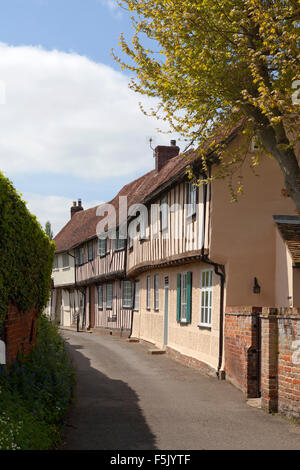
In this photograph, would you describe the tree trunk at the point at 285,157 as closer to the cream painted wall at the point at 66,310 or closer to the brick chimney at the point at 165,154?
the brick chimney at the point at 165,154

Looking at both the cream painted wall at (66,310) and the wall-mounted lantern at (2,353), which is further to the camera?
the cream painted wall at (66,310)

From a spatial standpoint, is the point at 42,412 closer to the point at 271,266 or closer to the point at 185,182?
the point at 271,266

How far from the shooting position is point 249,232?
47.1ft

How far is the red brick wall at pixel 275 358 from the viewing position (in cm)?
905

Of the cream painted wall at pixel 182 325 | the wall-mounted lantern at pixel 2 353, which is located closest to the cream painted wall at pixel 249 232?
the cream painted wall at pixel 182 325

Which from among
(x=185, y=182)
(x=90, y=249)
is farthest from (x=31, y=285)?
(x=90, y=249)

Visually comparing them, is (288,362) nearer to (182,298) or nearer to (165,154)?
(182,298)

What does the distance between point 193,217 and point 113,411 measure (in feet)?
23.1

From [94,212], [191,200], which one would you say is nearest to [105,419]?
[191,200]

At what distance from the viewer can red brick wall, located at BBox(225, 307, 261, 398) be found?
36.9 ft

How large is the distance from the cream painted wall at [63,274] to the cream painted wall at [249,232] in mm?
24011

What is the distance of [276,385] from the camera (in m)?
9.72

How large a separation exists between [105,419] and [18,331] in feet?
6.52

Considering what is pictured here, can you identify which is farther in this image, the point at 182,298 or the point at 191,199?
the point at 182,298
